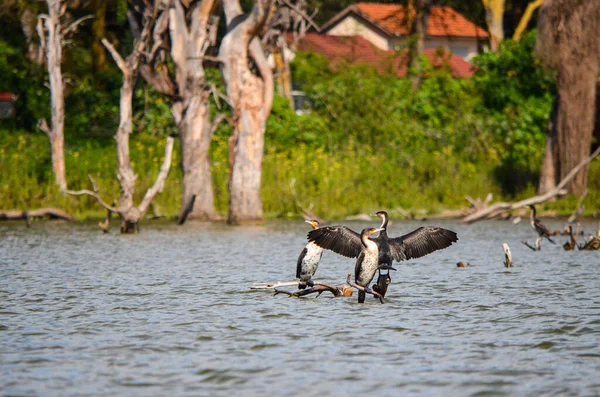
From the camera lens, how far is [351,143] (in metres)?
37.2

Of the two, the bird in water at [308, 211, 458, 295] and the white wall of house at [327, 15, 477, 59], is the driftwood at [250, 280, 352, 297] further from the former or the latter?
the white wall of house at [327, 15, 477, 59]

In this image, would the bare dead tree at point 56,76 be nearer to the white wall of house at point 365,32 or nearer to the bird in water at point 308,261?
the bird in water at point 308,261

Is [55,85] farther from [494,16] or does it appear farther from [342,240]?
[494,16]

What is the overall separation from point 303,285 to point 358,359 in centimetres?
466

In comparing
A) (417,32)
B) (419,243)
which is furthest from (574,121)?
(419,243)

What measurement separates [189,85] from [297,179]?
4.84 meters

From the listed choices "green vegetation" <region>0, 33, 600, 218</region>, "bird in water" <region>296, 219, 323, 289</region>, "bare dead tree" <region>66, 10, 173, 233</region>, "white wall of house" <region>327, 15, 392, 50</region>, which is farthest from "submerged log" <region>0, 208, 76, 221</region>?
"white wall of house" <region>327, 15, 392, 50</region>

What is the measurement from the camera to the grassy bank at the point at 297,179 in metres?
32.7

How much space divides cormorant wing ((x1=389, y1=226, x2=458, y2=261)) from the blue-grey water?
2.02 feet

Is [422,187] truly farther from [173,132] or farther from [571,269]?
[571,269]

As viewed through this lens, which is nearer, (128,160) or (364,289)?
(364,289)

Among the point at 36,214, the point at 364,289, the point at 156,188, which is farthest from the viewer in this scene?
the point at 36,214

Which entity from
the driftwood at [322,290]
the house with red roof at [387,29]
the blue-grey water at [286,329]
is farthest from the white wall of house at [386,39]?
the driftwood at [322,290]

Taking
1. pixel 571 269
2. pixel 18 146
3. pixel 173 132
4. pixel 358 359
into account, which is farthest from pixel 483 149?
pixel 358 359
